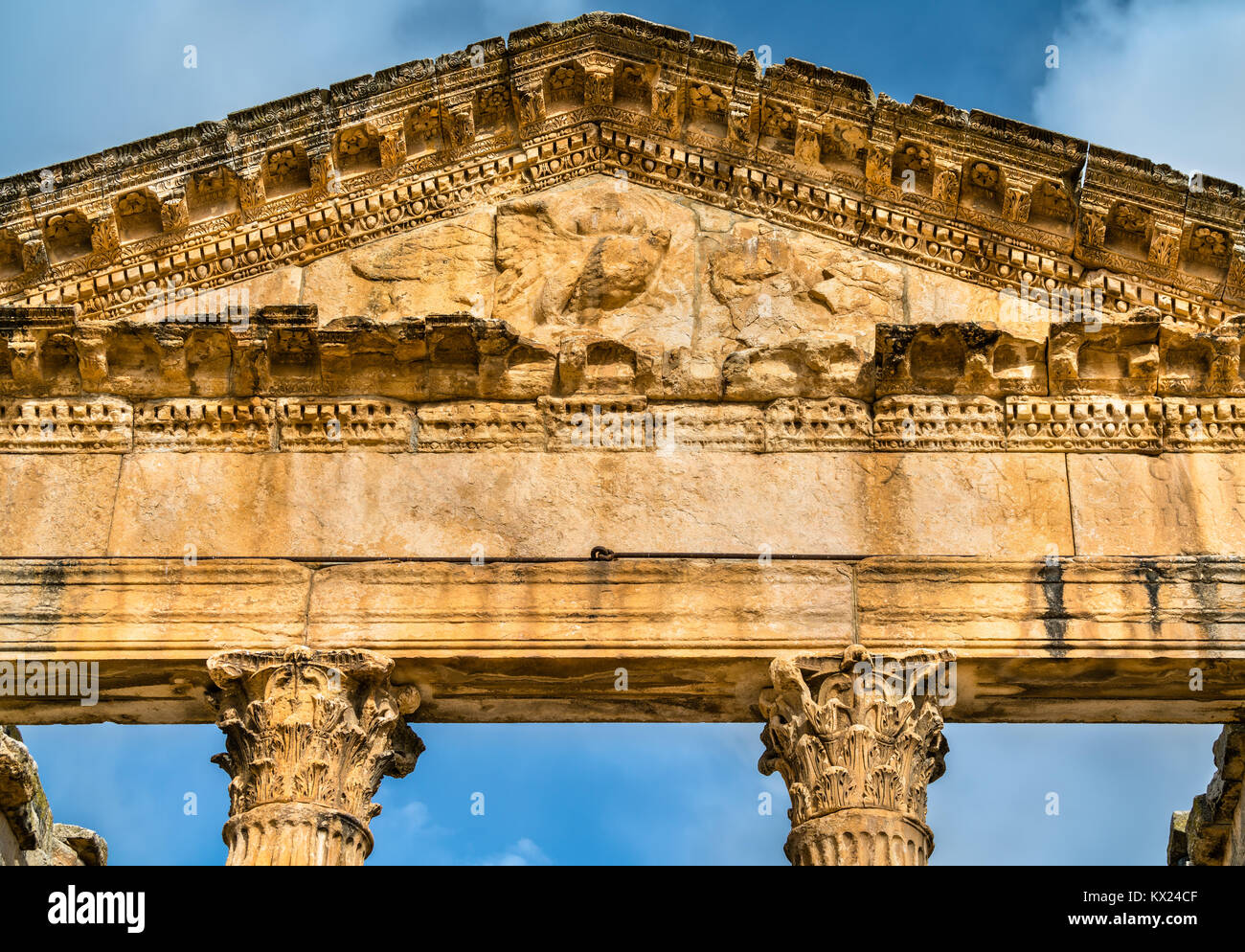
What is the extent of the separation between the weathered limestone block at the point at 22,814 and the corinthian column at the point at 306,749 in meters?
3.24

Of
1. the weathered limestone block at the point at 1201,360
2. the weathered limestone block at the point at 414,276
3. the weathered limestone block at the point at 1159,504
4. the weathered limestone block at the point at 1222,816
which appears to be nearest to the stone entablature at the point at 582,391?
the weathered limestone block at the point at 1201,360

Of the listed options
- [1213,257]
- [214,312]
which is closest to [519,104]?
[214,312]

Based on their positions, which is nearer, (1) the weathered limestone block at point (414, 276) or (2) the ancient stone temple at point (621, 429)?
(2) the ancient stone temple at point (621, 429)

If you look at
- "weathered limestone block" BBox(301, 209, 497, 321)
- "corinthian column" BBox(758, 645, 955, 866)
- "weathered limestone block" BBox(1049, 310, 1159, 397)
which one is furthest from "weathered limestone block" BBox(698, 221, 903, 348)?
"corinthian column" BBox(758, 645, 955, 866)

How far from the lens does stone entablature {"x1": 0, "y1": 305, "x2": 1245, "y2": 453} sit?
11281mm

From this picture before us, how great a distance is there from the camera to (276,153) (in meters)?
12.1

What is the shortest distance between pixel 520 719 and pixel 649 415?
2.04 m

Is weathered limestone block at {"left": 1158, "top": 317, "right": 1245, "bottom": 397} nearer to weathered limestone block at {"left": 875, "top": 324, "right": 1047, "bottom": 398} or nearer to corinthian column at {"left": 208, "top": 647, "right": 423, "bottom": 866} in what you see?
weathered limestone block at {"left": 875, "top": 324, "right": 1047, "bottom": 398}

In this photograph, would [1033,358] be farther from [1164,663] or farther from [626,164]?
[626,164]

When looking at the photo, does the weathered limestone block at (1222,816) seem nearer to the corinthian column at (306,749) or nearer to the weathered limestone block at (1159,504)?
the weathered limestone block at (1159,504)

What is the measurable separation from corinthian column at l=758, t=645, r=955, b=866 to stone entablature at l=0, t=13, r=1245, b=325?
10.2 ft

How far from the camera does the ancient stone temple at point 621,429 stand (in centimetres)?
1052

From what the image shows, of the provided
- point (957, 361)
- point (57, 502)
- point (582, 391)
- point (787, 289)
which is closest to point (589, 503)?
point (582, 391)

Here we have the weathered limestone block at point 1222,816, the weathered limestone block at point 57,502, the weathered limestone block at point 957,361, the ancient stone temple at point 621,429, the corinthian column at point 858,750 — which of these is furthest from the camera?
the weathered limestone block at point 1222,816
